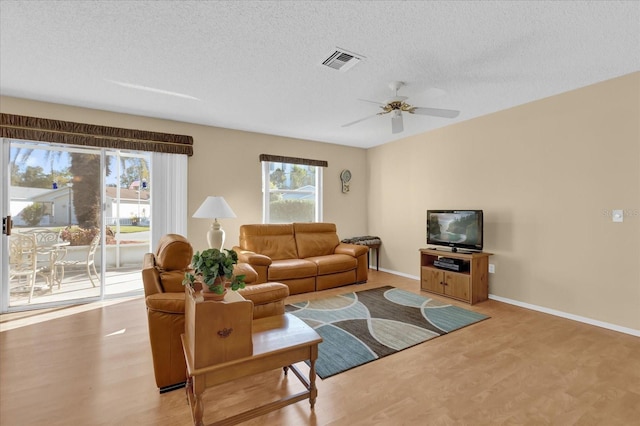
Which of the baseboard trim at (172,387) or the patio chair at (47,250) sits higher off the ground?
the patio chair at (47,250)

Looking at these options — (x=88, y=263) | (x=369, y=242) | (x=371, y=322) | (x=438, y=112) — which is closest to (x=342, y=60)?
(x=438, y=112)

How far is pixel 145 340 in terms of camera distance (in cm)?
267

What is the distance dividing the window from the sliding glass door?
5.98 ft

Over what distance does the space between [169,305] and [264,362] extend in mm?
Result: 749

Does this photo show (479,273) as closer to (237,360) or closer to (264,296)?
(264,296)

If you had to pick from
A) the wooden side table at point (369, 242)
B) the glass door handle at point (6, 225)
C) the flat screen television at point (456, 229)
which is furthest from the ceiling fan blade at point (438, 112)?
the glass door handle at point (6, 225)

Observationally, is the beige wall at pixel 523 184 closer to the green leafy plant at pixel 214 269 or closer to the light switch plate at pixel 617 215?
the light switch plate at pixel 617 215

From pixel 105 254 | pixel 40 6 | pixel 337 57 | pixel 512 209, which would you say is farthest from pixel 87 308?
pixel 512 209

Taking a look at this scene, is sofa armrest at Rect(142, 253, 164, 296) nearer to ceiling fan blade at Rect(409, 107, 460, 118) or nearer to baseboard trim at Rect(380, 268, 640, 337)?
ceiling fan blade at Rect(409, 107, 460, 118)

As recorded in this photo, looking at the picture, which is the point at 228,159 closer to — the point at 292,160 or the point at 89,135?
the point at 292,160

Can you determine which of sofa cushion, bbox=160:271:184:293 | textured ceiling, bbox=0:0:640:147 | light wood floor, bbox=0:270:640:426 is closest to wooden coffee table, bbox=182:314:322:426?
light wood floor, bbox=0:270:640:426

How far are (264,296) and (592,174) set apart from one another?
3.57 m

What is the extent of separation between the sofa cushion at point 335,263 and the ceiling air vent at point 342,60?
2659 mm

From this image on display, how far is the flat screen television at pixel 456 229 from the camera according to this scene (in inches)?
151
